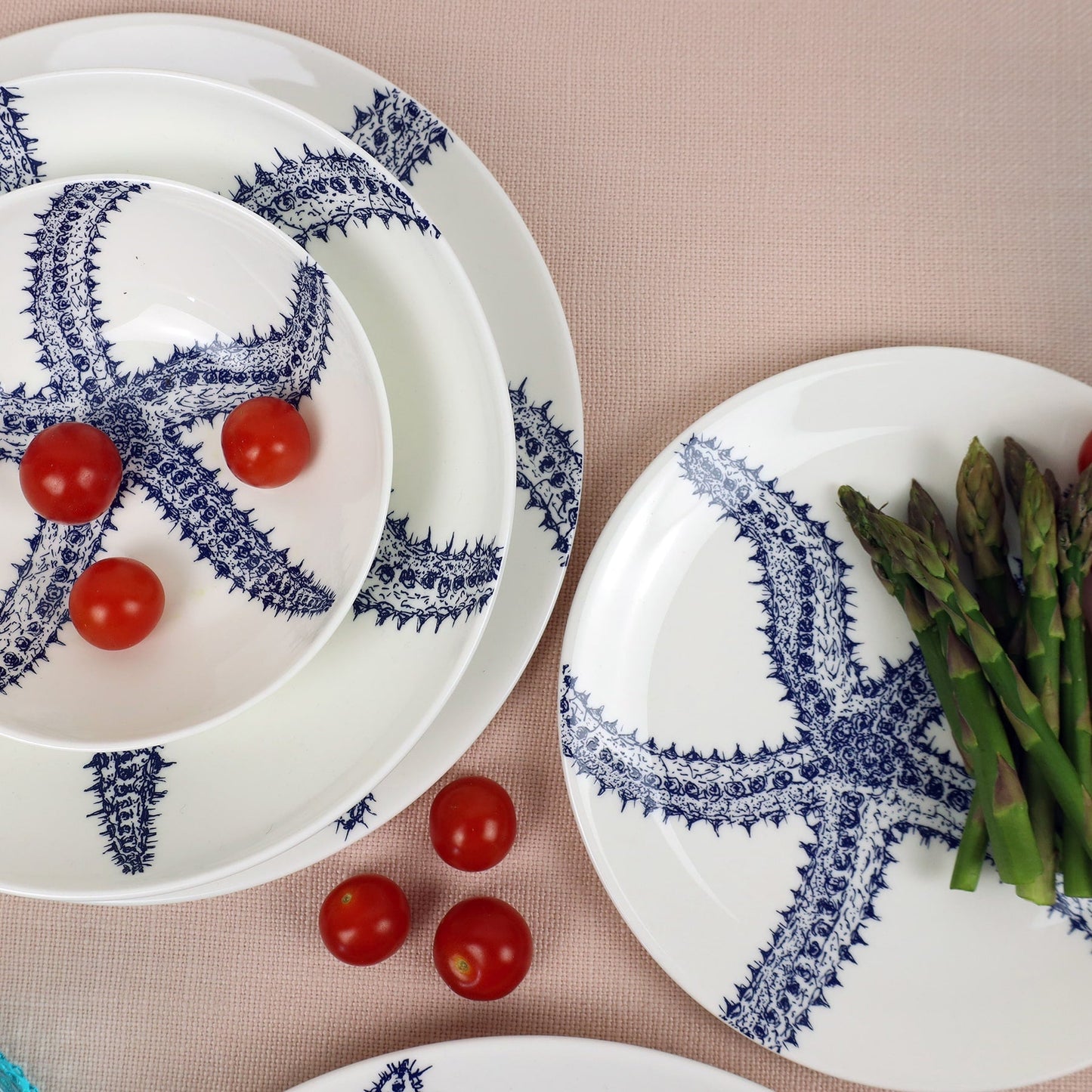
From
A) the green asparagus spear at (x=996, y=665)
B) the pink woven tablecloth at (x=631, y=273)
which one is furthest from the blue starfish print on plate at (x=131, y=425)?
the green asparagus spear at (x=996, y=665)

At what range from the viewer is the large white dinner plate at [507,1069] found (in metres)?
0.82

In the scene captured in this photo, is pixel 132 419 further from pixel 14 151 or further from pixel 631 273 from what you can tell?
pixel 631 273

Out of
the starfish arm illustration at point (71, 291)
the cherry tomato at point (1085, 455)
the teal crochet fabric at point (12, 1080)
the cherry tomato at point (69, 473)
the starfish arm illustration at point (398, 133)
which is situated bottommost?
the teal crochet fabric at point (12, 1080)

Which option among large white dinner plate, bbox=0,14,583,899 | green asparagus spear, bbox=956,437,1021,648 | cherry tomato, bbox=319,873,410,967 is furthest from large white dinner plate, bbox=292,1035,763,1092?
green asparagus spear, bbox=956,437,1021,648

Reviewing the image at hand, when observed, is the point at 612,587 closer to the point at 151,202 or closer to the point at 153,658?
the point at 153,658

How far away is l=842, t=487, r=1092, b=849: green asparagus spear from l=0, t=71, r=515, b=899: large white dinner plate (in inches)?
15.4

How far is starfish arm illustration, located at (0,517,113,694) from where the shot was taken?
2.49 feet

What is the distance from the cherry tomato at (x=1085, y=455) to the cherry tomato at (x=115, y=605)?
881 mm

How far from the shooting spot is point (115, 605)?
73 centimetres

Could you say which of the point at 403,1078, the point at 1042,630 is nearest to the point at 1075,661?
the point at 1042,630

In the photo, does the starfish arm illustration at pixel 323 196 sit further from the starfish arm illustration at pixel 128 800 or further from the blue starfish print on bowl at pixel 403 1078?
the blue starfish print on bowl at pixel 403 1078

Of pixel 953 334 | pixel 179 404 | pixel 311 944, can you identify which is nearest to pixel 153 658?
pixel 179 404

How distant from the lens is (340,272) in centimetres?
72

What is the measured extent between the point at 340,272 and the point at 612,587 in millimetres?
387
